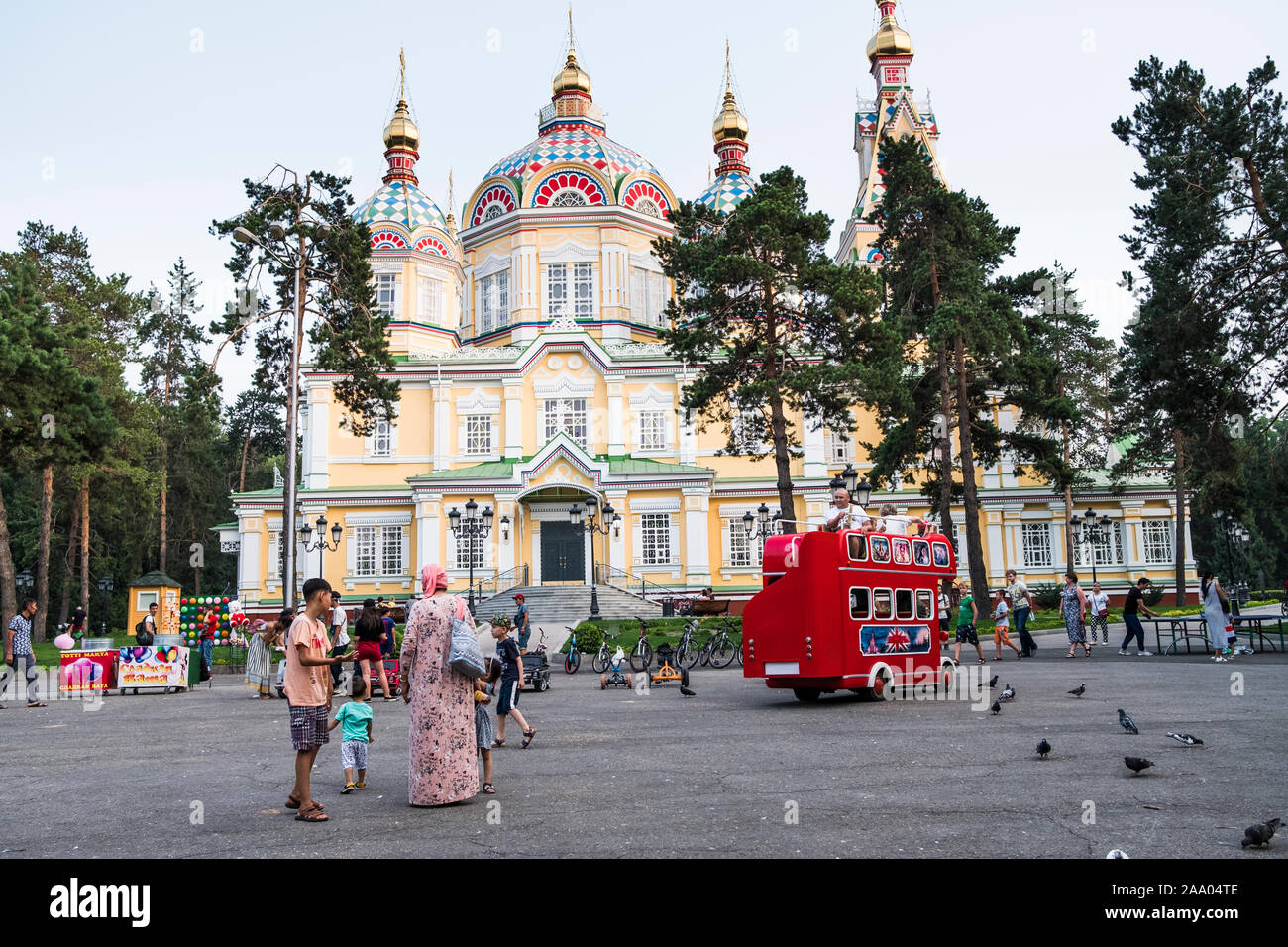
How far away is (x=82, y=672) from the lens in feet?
69.4

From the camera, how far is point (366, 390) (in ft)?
97.2

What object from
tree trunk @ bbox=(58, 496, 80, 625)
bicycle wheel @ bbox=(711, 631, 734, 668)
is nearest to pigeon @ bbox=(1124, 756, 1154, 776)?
bicycle wheel @ bbox=(711, 631, 734, 668)

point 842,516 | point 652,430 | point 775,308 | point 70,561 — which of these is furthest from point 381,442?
point 842,516

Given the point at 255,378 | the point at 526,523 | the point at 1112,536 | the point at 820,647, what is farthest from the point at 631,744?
the point at 1112,536

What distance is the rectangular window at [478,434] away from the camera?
152 feet

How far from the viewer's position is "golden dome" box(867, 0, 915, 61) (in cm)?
5303

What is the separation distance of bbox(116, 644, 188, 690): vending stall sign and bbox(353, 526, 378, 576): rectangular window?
2260 centimetres

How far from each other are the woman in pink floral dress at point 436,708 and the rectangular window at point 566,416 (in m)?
37.6

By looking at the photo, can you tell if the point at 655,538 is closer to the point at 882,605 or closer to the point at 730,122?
A: the point at 730,122

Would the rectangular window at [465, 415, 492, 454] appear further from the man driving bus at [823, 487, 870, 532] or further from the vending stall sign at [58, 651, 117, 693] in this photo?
the man driving bus at [823, 487, 870, 532]

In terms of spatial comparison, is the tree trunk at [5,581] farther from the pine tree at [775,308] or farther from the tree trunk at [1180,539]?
the tree trunk at [1180,539]

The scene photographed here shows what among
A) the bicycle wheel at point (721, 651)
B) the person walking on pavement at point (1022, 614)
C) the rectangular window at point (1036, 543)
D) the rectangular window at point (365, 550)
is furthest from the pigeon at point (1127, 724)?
the rectangular window at point (365, 550)
